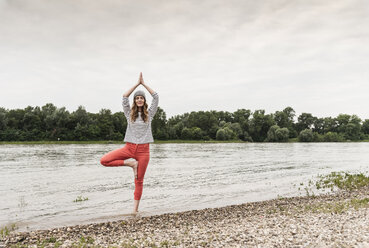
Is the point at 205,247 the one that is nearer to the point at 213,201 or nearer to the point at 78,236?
the point at 78,236

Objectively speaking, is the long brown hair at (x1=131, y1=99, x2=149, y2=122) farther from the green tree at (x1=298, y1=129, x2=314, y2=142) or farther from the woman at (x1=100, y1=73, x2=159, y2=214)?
the green tree at (x1=298, y1=129, x2=314, y2=142)

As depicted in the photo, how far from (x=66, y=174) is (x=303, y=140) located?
137122 millimetres

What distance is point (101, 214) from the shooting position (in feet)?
39.9

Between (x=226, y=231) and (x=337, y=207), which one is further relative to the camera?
(x=337, y=207)

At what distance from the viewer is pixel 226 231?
828 cm

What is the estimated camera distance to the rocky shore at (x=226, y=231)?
7.22m

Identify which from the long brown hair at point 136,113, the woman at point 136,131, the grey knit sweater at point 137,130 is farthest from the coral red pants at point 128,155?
the long brown hair at point 136,113

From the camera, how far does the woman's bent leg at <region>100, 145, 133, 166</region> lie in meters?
9.19

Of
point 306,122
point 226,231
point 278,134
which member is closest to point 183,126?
point 278,134

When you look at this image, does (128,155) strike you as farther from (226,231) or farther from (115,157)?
(226,231)

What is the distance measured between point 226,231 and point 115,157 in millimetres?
4203

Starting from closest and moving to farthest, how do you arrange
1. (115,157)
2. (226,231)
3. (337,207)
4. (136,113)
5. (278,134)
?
1. (226,231)
2. (115,157)
3. (136,113)
4. (337,207)
5. (278,134)

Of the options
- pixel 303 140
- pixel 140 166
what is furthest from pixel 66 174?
pixel 303 140

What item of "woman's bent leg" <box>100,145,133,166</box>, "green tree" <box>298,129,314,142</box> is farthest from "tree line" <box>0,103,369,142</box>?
"woman's bent leg" <box>100,145,133,166</box>
